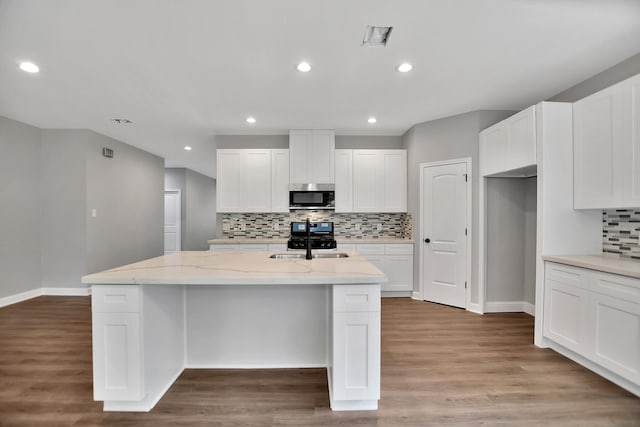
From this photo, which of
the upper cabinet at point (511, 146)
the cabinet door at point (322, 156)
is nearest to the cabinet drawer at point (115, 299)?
the cabinet door at point (322, 156)

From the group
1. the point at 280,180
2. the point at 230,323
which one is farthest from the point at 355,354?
the point at 280,180

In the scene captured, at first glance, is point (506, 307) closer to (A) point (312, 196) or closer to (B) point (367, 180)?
(B) point (367, 180)

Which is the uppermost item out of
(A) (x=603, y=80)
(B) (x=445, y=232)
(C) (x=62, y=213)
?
(A) (x=603, y=80)

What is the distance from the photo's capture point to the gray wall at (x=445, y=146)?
A: 377cm

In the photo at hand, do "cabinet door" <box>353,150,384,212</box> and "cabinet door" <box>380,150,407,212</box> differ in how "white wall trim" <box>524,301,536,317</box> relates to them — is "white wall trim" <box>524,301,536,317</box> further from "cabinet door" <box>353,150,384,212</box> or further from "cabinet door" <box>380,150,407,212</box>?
"cabinet door" <box>353,150,384,212</box>

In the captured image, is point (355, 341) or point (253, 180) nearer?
point (355, 341)

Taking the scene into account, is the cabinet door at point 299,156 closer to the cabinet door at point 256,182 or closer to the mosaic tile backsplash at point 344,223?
the cabinet door at point 256,182

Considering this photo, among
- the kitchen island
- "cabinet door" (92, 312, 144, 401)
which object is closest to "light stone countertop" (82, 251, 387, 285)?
the kitchen island

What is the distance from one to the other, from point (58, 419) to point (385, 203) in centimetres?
424

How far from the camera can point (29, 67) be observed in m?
2.62

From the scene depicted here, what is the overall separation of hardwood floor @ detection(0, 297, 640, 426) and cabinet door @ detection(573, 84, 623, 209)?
146 centimetres

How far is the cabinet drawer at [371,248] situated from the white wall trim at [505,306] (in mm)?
1528

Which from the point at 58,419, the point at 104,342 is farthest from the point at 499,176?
the point at 58,419

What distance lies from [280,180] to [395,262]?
7.36 feet
